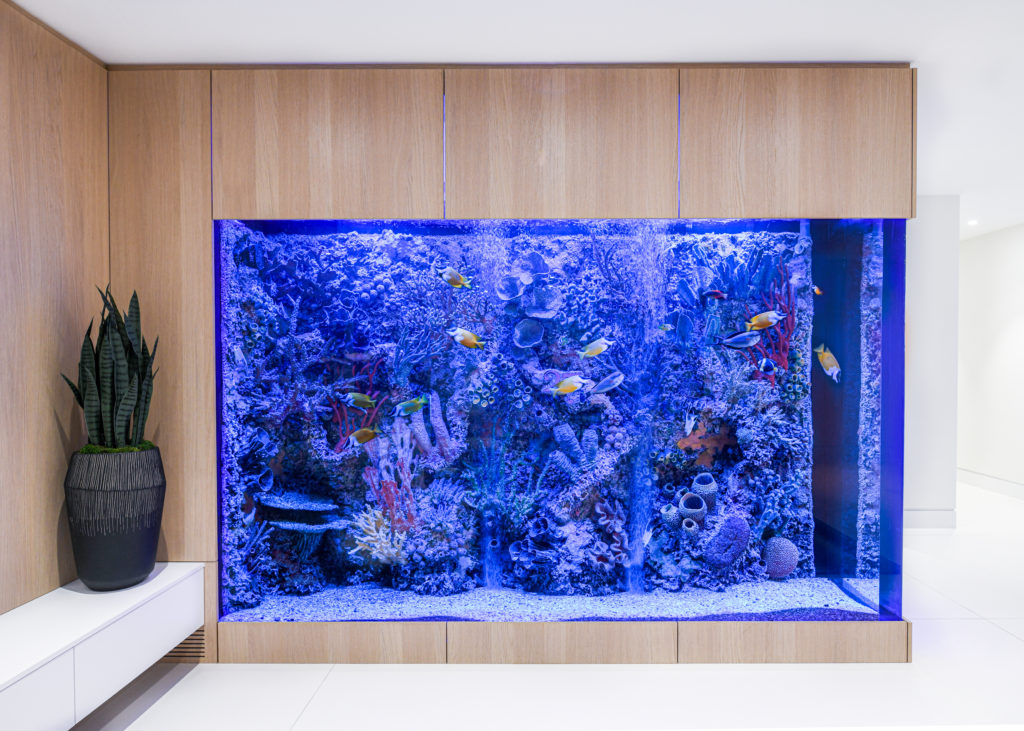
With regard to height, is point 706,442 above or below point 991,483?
above

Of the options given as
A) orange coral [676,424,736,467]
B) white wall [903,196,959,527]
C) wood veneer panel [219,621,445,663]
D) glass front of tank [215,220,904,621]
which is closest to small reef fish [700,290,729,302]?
glass front of tank [215,220,904,621]

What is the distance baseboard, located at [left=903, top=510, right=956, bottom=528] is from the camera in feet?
15.4

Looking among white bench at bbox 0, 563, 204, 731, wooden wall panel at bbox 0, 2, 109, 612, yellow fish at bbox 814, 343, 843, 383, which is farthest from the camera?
yellow fish at bbox 814, 343, 843, 383

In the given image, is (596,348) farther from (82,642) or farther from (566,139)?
(82,642)

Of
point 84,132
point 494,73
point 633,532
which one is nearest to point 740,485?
point 633,532

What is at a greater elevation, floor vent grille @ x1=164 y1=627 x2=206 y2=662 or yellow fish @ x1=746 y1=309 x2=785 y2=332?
yellow fish @ x1=746 y1=309 x2=785 y2=332

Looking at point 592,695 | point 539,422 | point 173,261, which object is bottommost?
point 592,695

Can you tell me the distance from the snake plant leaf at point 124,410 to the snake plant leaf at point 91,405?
0.07 m

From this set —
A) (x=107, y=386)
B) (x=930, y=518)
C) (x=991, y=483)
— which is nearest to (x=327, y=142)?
(x=107, y=386)

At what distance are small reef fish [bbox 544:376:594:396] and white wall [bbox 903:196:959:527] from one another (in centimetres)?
349

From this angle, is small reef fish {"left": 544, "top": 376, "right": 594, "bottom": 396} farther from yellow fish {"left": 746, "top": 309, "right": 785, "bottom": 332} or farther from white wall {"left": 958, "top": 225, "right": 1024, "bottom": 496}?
white wall {"left": 958, "top": 225, "right": 1024, "bottom": 496}

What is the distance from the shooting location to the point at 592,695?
→ 7.73ft

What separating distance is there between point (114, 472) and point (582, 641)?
6.72 feet
